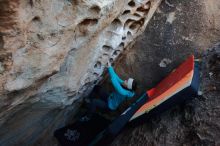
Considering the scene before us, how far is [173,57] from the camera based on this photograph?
5.16 ft

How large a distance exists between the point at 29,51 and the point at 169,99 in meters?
0.54

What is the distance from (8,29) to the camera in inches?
39.8

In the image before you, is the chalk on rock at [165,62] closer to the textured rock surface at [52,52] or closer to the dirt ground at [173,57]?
the dirt ground at [173,57]

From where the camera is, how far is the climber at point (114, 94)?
1538 mm

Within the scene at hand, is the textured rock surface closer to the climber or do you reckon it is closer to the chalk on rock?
the climber

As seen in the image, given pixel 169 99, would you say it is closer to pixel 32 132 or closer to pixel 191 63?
pixel 191 63

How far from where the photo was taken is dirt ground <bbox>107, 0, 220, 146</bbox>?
54.6 inches

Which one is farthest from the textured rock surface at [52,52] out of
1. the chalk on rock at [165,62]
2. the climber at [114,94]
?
the chalk on rock at [165,62]

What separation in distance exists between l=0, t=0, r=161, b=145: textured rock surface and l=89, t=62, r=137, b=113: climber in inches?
2.2

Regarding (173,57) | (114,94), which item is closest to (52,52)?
(114,94)

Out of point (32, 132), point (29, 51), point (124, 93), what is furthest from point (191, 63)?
point (32, 132)

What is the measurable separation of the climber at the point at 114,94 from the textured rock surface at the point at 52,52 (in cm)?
6

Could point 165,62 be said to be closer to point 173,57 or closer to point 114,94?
point 173,57

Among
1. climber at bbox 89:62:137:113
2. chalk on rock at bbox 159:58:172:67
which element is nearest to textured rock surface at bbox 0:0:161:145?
climber at bbox 89:62:137:113
